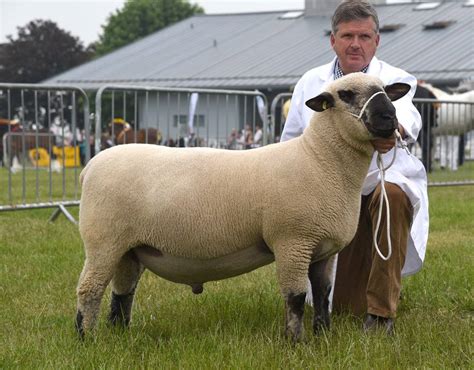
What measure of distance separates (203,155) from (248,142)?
25.6 ft

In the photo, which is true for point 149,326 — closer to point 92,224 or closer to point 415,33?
point 92,224

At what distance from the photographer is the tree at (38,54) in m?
50.8

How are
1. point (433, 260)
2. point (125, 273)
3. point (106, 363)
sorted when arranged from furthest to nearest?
point (433, 260), point (125, 273), point (106, 363)

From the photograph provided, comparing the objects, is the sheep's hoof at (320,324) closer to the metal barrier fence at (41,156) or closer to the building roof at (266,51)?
the metal barrier fence at (41,156)

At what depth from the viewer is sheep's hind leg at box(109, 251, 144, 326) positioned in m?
4.27

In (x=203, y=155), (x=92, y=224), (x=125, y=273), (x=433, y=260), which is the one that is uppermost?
(x=203, y=155)

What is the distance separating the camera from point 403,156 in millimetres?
4500

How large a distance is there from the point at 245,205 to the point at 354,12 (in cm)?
135

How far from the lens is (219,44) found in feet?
140

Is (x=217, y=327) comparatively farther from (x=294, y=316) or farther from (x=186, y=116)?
(x=186, y=116)

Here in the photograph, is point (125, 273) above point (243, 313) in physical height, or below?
above

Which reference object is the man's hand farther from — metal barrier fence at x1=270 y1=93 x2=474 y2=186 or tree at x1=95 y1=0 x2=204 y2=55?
tree at x1=95 y1=0 x2=204 y2=55

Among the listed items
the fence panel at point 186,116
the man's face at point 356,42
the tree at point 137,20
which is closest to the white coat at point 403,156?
the man's face at point 356,42

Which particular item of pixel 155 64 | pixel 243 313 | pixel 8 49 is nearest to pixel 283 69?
pixel 155 64
